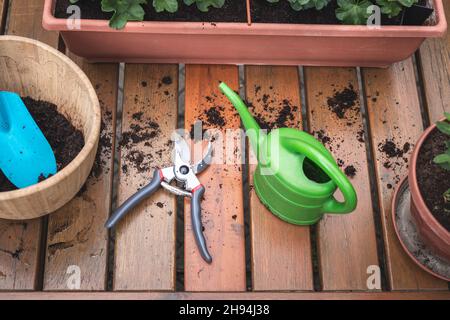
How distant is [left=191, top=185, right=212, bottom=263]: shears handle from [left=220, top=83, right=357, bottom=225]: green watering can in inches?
4.4

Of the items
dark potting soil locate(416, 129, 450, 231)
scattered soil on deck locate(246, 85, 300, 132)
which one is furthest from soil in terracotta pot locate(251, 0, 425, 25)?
dark potting soil locate(416, 129, 450, 231)

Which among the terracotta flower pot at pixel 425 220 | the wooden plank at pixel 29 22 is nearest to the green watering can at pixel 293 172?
the terracotta flower pot at pixel 425 220

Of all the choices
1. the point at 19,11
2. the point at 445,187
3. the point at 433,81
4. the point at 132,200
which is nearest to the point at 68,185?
the point at 132,200

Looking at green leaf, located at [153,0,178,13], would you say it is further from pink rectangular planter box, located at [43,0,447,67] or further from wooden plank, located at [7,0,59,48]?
wooden plank, located at [7,0,59,48]

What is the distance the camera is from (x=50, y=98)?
1.06 metres

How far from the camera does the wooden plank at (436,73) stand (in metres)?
1.16

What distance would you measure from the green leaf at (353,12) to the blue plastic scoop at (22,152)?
543mm

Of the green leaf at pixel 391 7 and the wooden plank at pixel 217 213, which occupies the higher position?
the green leaf at pixel 391 7

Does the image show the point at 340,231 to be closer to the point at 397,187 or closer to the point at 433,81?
the point at 397,187

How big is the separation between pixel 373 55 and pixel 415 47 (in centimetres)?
7

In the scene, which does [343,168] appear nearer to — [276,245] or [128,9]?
[276,245]

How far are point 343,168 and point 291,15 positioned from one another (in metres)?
0.29

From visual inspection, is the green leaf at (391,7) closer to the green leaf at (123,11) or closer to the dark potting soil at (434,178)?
the dark potting soil at (434,178)

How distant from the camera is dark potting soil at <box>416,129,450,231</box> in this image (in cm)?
96
